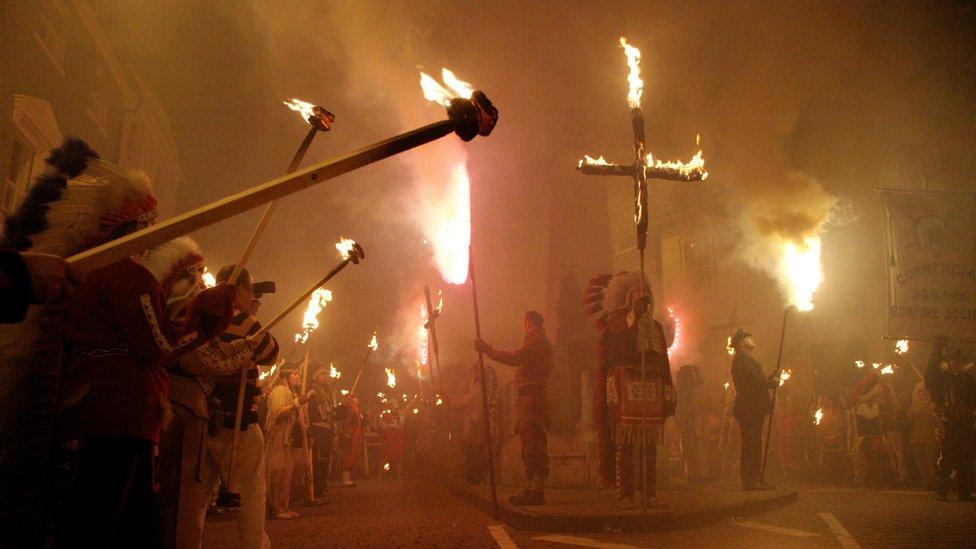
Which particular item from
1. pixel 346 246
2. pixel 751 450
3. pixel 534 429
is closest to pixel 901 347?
pixel 751 450

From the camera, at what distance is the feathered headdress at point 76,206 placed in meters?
2.65

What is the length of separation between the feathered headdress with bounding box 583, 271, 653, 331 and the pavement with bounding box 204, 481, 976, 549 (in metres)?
2.96

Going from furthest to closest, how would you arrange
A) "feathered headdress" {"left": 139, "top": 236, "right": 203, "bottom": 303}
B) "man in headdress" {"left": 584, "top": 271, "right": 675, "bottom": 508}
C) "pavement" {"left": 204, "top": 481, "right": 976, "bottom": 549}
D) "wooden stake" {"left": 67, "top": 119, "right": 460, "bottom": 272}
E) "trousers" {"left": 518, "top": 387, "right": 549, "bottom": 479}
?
"trousers" {"left": 518, "top": 387, "right": 549, "bottom": 479} < "man in headdress" {"left": 584, "top": 271, "right": 675, "bottom": 508} < "pavement" {"left": 204, "top": 481, "right": 976, "bottom": 549} < "feathered headdress" {"left": 139, "top": 236, "right": 203, "bottom": 303} < "wooden stake" {"left": 67, "top": 119, "right": 460, "bottom": 272}

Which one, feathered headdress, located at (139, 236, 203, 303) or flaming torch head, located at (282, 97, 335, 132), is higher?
flaming torch head, located at (282, 97, 335, 132)

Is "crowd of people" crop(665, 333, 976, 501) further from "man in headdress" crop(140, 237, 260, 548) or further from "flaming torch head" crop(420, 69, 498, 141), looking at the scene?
"flaming torch head" crop(420, 69, 498, 141)

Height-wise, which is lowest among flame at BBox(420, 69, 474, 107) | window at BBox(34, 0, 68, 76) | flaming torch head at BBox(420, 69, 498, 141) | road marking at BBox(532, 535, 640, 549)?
road marking at BBox(532, 535, 640, 549)

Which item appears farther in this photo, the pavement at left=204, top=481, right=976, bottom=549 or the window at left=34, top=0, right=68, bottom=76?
the window at left=34, top=0, right=68, bottom=76

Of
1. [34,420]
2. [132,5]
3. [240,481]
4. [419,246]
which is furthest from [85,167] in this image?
[419,246]

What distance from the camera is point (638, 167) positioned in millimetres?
8734

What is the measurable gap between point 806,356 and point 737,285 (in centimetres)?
749

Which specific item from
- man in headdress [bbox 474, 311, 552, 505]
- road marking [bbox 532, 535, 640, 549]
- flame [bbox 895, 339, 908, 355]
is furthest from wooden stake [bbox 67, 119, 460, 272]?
flame [bbox 895, 339, 908, 355]

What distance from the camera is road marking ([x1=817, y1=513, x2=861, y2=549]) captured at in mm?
5883

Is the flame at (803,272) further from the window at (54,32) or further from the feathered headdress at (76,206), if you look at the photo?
the window at (54,32)

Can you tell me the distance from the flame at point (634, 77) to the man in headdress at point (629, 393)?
2636mm
